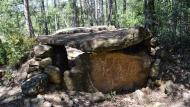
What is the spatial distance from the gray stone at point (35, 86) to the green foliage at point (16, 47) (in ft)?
10.1

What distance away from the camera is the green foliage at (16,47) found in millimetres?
11719

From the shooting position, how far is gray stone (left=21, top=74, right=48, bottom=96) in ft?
28.3

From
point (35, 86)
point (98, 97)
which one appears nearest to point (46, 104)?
point (35, 86)

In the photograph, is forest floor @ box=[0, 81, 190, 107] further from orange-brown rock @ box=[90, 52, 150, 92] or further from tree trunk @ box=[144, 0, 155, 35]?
tree trunk @ box=[144, 0, 155, 35]

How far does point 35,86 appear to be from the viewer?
28.4ft

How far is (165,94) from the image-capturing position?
8.93m

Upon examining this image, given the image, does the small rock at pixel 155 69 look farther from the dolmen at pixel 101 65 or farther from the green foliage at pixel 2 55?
the green foliage at pixel 2 55

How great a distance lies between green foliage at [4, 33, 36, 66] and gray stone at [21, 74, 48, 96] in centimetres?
307

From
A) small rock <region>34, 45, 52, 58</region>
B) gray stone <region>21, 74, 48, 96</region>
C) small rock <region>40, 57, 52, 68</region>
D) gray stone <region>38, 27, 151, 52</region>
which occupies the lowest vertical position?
gray stone <region>21, 74, 48, 96</region>

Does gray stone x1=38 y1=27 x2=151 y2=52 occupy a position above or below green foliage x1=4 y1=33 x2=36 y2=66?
above

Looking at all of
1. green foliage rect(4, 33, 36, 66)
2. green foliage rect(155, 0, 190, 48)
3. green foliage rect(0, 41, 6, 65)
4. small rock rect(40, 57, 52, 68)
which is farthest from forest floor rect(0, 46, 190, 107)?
green foliage rect(0, 41, 6, 65)

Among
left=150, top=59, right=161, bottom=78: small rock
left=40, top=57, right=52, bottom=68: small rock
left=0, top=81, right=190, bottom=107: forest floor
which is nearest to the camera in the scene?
left=0, top=81, right=190, bottom=107: forest floor

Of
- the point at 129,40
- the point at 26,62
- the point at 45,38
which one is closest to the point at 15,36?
the point at 26,62

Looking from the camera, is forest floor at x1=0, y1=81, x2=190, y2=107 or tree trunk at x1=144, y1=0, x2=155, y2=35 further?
tree trunk at x1=144, y1=0, x2=155, y2=35
